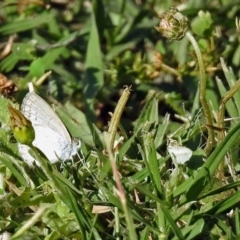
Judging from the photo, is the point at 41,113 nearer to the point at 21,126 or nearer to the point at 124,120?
the point at 21,126

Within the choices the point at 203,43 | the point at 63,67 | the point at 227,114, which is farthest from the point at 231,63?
the point at 63,67

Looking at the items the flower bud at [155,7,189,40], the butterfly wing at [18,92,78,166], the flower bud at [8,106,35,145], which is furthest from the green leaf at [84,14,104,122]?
the flower bud at [8,106,35,145]

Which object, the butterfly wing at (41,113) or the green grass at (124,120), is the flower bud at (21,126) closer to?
the green grass at (124,120)

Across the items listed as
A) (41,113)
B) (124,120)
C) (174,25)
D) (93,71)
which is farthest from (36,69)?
(174,25)

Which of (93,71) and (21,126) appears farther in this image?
(93,71)

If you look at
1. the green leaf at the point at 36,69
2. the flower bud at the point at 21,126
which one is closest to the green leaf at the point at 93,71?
the green leaf at the point at 36,69

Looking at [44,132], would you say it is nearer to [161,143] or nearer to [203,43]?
[161,143]

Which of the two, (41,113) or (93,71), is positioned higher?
(41,113)
